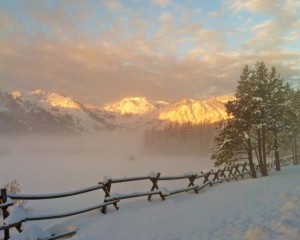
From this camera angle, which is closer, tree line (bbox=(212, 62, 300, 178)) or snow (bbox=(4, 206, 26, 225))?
snow (bbox=(4, 206, 26, 225))

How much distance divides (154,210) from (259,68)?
92.3 feet

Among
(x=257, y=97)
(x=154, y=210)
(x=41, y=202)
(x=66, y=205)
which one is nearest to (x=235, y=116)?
(x=257, y=97)

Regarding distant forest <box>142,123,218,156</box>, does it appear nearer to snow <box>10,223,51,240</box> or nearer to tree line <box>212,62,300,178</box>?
tree line <box>212,62,300,178</box>

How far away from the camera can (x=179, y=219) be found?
38.0 feet

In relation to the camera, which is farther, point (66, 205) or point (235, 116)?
point (235, 116)

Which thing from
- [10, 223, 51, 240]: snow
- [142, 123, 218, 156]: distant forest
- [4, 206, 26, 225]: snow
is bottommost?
[10, 223, 51, 240]: snow

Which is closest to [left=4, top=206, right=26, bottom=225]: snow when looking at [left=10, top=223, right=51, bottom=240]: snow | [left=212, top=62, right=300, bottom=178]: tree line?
[left=10, top=223, right=51, bottom=240]: snow

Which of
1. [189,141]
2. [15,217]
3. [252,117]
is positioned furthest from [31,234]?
[189,141]

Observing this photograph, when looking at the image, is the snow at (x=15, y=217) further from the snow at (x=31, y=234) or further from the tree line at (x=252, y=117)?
the tree line at (x=252, y=117)

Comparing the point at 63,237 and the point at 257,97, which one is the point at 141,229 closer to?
the point at 63,237

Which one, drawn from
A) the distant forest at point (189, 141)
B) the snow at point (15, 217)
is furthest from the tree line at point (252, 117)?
the distant forest at point (189, 141)

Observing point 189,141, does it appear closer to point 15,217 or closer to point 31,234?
point 15,217

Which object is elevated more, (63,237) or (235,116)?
(235,116)

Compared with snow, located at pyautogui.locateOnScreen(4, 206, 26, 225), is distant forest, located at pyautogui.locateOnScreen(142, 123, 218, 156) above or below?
above
